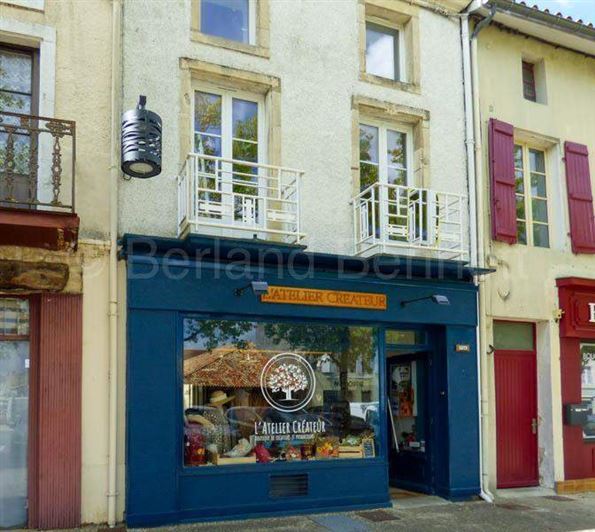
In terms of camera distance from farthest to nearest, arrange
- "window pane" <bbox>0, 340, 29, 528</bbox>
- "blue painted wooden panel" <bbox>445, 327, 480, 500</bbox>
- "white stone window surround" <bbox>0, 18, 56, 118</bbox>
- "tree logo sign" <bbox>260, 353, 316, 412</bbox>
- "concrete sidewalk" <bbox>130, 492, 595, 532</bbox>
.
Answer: "blue painted wooden panel" <bbox>445, 327, 480, 500</bbox> → "tree logo sign" <bbox>260, 353, 316, 412</bbox> → "concrete sidewalk" <bbox>130, 492, 595, 532</bbox> → "white stone window surround" <bbox>0, 18, 56, 118</bbox> → "window pane" <bbox>0, 340, 29, 528</bbox>

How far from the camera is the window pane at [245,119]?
8.97 meters

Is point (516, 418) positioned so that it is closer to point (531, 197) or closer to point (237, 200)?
point (531, 197)

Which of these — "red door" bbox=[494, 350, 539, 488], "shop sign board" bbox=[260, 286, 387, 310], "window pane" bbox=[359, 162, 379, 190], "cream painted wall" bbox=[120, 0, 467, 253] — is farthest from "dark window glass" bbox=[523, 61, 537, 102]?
"shop sign board" bbox=[260, 286, 387, 310]

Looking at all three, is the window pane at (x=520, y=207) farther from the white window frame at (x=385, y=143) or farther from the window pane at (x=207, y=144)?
the window pane at (x=207, y=144)

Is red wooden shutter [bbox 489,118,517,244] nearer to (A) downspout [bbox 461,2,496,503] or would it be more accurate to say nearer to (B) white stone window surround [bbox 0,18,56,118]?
(A) downspout [bbox 461,2,496,503]

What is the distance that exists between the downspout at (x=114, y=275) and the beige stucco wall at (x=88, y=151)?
6cm

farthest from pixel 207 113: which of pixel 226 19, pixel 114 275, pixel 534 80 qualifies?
pixel 534 80

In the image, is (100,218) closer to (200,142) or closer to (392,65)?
(200,142)

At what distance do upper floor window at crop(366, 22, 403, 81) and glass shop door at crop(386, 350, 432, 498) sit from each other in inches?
162

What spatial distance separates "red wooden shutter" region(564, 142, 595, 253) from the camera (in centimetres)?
1098

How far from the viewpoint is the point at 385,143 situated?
9.98 meters

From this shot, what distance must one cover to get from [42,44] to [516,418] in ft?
26.7

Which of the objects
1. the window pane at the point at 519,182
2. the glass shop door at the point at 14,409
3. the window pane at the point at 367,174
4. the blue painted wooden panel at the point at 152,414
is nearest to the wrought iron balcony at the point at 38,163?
the glass shop door at the point at 14,409

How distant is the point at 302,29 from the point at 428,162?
2533mm
